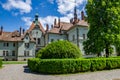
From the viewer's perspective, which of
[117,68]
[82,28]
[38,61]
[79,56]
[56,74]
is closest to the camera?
[56,74]

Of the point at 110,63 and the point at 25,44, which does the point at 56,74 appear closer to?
the point at 110,63

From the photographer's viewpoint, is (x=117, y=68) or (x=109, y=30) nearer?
(x=117, y=68)

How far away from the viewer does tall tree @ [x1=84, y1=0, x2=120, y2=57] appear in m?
29.0

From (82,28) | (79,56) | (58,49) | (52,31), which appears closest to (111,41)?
(79,56)

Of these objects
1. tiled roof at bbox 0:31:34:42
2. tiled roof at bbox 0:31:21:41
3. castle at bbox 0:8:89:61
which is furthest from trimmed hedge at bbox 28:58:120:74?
tiled roof at bbox 0:31:21:41

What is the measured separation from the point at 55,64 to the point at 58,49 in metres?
2.63

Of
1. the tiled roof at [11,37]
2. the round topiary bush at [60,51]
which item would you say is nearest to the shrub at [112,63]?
the round topiary bush at [60,51]

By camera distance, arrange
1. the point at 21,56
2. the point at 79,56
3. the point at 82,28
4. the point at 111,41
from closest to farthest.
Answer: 1. the point at 79,56
2. the point at 111,41
3. the point at 82,28
4. the point at 21,56

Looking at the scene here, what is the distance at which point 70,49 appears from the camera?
21.9 metres

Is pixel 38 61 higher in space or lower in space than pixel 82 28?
lower

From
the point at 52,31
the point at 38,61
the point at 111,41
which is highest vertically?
the point at 52,31

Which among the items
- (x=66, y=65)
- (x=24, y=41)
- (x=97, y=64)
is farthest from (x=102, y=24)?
(x=24, y=41)

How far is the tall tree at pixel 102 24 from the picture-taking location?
95.1ft

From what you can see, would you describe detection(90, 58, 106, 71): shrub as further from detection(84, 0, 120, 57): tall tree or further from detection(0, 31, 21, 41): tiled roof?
detection(0, 31, 21, 41): tiled roof
